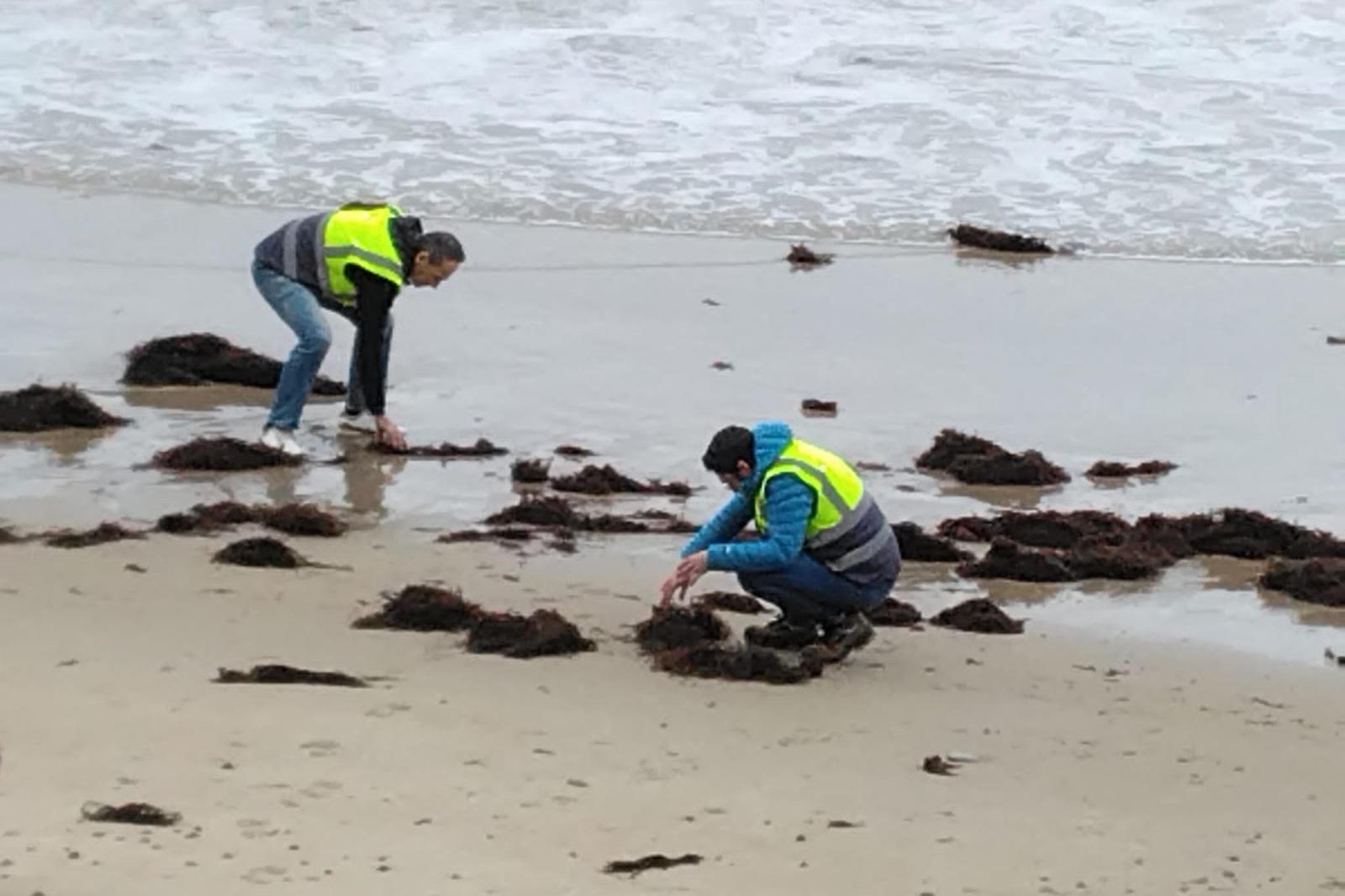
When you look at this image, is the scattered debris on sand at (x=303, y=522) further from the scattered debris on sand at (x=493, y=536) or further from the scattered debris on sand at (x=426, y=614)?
the scattered debris on sand at (x=426, y=614)

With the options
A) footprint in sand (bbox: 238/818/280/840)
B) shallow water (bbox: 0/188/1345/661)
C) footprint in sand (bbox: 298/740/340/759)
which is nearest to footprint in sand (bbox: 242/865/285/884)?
footprint in sand (bbox: 238/818/280/840)

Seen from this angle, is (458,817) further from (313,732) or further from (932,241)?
(932,241)

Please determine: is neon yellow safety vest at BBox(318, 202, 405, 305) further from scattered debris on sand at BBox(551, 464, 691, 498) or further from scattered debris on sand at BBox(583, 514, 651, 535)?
scattered debris on sand at BBox(583, 514, 651, 535)

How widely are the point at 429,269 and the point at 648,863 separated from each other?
4542mm

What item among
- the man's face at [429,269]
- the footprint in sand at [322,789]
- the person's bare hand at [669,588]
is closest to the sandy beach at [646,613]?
the footprint in sand at [322,789]

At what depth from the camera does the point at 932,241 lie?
545 inches

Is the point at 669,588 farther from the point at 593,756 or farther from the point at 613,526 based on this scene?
the point at 613,526

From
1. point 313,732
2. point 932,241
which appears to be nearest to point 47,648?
point 313,732

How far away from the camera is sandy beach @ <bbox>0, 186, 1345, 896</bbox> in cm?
508

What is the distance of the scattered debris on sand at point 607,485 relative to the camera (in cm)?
879

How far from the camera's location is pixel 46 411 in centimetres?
930

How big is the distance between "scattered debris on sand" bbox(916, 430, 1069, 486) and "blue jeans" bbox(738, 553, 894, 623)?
6.84 ft

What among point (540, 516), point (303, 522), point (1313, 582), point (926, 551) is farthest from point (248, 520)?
point (1313, 582)

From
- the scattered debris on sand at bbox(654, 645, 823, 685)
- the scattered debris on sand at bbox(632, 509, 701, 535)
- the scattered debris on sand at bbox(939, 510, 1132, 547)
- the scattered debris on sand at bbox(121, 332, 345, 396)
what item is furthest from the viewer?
the scattered debris on sand at bbox(121, 332, 345, 396)
